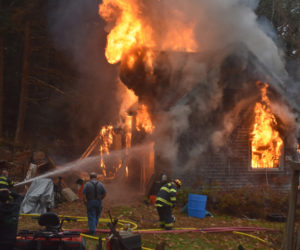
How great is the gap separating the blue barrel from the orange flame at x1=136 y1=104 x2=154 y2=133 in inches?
155

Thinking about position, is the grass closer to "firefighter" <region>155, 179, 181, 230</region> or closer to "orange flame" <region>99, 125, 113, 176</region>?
"firefighter" <region>155, 179, 181, 230</region>

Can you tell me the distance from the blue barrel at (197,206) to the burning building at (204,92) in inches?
66.7

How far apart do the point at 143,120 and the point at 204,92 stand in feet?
13.8

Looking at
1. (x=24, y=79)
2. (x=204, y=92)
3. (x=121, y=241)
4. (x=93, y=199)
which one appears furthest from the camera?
(x=24, y=79)

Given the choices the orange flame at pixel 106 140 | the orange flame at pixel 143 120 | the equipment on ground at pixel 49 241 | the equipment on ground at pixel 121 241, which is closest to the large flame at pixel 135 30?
the orange flame at pixel 143 120

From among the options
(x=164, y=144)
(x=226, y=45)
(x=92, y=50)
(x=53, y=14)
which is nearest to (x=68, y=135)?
(x=92, y=50)

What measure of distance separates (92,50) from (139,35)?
37.1 ft

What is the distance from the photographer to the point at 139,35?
13766 mm

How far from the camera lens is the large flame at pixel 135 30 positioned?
13688 millimetres

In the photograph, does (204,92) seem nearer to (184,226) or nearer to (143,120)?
(143,120)

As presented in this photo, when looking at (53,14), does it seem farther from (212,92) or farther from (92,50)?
(212,92)

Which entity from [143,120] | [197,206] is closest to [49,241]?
[197,206]

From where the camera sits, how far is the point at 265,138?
44.9 feet

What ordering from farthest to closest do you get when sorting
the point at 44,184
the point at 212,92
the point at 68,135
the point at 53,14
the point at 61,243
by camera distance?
the point at 68,135, the point at 53,14, the point at 212,92, the point at 44,184, the point at 61,243
